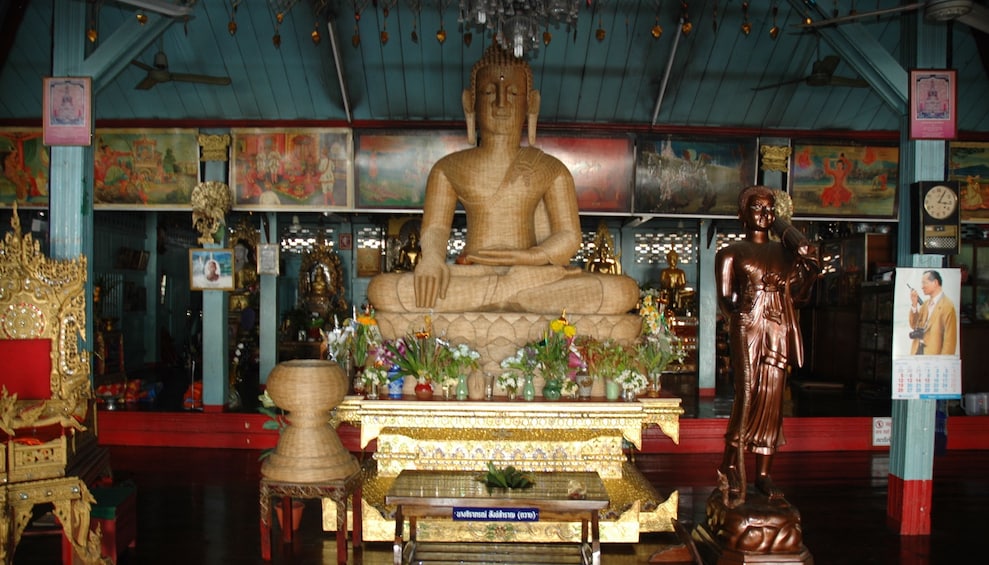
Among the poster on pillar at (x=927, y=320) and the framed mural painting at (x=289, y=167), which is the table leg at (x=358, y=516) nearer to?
the poster on pillar at (x=927, y=320)

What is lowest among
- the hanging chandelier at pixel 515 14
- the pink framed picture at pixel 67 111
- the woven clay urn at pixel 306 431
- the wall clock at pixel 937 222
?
the woven clay urn at pixel 306 431

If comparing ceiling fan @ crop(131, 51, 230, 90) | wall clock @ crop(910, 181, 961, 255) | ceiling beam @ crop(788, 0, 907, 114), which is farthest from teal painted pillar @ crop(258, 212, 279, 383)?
wall clock @ crop(910, 181, 961, 255)

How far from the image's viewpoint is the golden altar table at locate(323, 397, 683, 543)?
4.45 m

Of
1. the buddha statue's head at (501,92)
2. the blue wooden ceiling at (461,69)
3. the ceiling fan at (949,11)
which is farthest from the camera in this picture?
the blue wooden ceiling at (461,69)

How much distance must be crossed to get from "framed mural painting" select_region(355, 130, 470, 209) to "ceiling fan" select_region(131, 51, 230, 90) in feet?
4.73

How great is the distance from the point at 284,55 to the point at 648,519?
5.38m

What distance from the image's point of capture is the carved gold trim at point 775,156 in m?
7.60

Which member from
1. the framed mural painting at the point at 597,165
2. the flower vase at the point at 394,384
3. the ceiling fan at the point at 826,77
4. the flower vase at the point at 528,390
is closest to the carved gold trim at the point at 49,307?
the flower vase at the point at 394,384

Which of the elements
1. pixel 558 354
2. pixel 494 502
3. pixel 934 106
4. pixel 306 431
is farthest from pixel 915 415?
pixel 306 431

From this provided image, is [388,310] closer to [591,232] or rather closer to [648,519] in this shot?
[648,519]

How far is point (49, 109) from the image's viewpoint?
445 centimetres

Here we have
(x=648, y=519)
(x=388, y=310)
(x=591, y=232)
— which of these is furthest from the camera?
(x=591, y=232)

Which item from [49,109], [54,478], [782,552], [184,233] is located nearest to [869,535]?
[782,552]

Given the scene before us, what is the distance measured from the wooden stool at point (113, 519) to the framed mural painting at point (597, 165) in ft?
16.5
